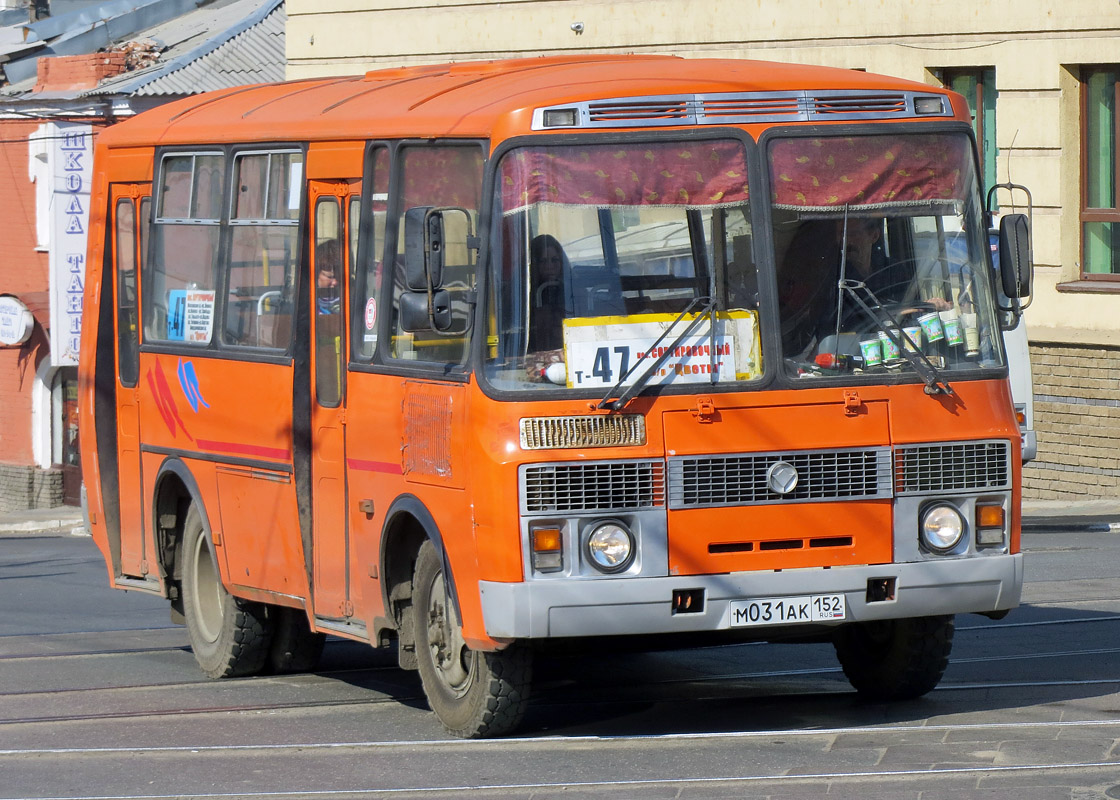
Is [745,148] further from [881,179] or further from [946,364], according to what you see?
[946,364]

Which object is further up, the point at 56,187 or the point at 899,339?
the point at 56,187

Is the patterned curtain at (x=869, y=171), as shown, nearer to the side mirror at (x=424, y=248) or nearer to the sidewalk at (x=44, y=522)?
the side mirror at (x=424, y=248)

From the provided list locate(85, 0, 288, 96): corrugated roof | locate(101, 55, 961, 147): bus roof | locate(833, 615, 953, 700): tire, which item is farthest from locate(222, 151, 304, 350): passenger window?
locate(85, 0, 288, 96): corrugated roof

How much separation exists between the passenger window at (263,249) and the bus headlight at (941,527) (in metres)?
3.16

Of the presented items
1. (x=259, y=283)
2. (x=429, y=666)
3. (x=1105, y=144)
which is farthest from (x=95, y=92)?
(x=429, y=666)

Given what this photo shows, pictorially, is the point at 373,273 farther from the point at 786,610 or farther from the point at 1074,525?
the point at 1074,525

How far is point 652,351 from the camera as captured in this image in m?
7.65

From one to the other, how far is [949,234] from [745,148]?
929 mm

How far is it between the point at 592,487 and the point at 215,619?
391 cm

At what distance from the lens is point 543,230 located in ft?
25.0

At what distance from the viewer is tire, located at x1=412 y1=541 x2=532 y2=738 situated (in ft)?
26.1

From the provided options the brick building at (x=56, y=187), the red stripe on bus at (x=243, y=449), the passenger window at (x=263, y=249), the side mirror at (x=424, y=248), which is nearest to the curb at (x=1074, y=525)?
the red stripe on bus at (x=243, y=449)

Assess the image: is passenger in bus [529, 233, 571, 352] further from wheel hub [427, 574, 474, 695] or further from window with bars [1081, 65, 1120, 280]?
window with bars [1081, 65, 1120, 280]

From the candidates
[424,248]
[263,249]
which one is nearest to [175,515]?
[263,249]
